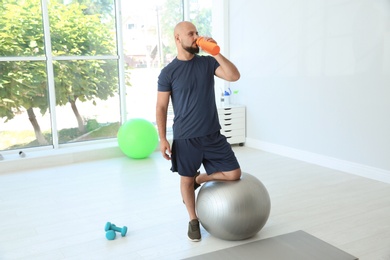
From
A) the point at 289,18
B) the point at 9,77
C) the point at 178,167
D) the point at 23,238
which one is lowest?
the point at 23,238

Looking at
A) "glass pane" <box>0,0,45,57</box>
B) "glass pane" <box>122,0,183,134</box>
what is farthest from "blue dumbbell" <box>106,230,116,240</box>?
"glass pane" <box>122,0,183,134</box>

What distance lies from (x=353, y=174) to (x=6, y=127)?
379 cm

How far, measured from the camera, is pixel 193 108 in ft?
8.25

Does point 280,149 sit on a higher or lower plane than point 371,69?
lower

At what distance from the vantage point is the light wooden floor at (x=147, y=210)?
254 centimetres

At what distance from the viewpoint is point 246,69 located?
5285 millimetres

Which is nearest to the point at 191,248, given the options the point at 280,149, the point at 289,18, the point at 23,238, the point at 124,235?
the point at 124,235

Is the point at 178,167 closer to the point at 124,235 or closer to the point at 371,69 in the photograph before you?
the point at 124,235

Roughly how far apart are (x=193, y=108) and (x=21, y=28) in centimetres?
305

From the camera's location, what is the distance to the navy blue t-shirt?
8.20 ft

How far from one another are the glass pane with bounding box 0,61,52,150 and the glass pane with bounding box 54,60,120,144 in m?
0.17

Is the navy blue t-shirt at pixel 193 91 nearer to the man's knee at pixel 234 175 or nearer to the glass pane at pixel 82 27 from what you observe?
the man's knee at pixel 234 175

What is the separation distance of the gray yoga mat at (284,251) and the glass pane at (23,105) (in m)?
3.26

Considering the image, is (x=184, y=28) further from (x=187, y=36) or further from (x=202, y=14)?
(x=202, y=14)
